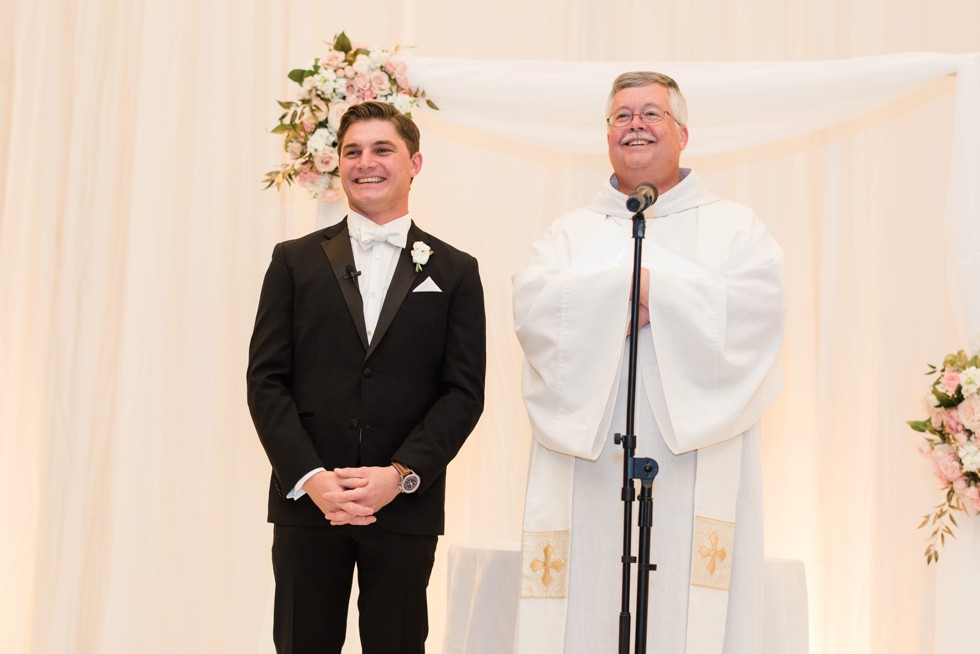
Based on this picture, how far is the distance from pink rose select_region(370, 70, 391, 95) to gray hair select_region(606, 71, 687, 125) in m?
0.77

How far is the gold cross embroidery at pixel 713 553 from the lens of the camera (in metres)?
3.13

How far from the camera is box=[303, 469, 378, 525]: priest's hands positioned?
9.82 feet

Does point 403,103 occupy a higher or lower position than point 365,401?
higher

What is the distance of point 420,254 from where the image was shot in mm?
3312

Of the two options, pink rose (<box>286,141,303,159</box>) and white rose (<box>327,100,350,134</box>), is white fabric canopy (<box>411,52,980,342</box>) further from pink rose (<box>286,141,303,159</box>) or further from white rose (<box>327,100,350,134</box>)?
pink rose (<box>286,141,303,159</box>)

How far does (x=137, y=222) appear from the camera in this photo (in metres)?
4.91

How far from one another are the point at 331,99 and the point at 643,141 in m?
1.11

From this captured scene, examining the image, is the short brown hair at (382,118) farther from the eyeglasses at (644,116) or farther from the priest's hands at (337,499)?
the priest's hands at (337,499)

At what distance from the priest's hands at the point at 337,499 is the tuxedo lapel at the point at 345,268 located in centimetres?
41

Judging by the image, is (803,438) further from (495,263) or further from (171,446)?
(171,446)

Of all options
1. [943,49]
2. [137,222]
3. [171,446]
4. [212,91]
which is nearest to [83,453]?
[171,446]

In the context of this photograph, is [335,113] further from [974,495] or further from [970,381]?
[974,495]

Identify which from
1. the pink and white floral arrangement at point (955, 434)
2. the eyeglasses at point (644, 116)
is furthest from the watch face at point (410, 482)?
the pink and white floral arrangement at point (955, 434)

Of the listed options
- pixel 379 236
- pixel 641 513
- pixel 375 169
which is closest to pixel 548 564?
pixel 641 513
